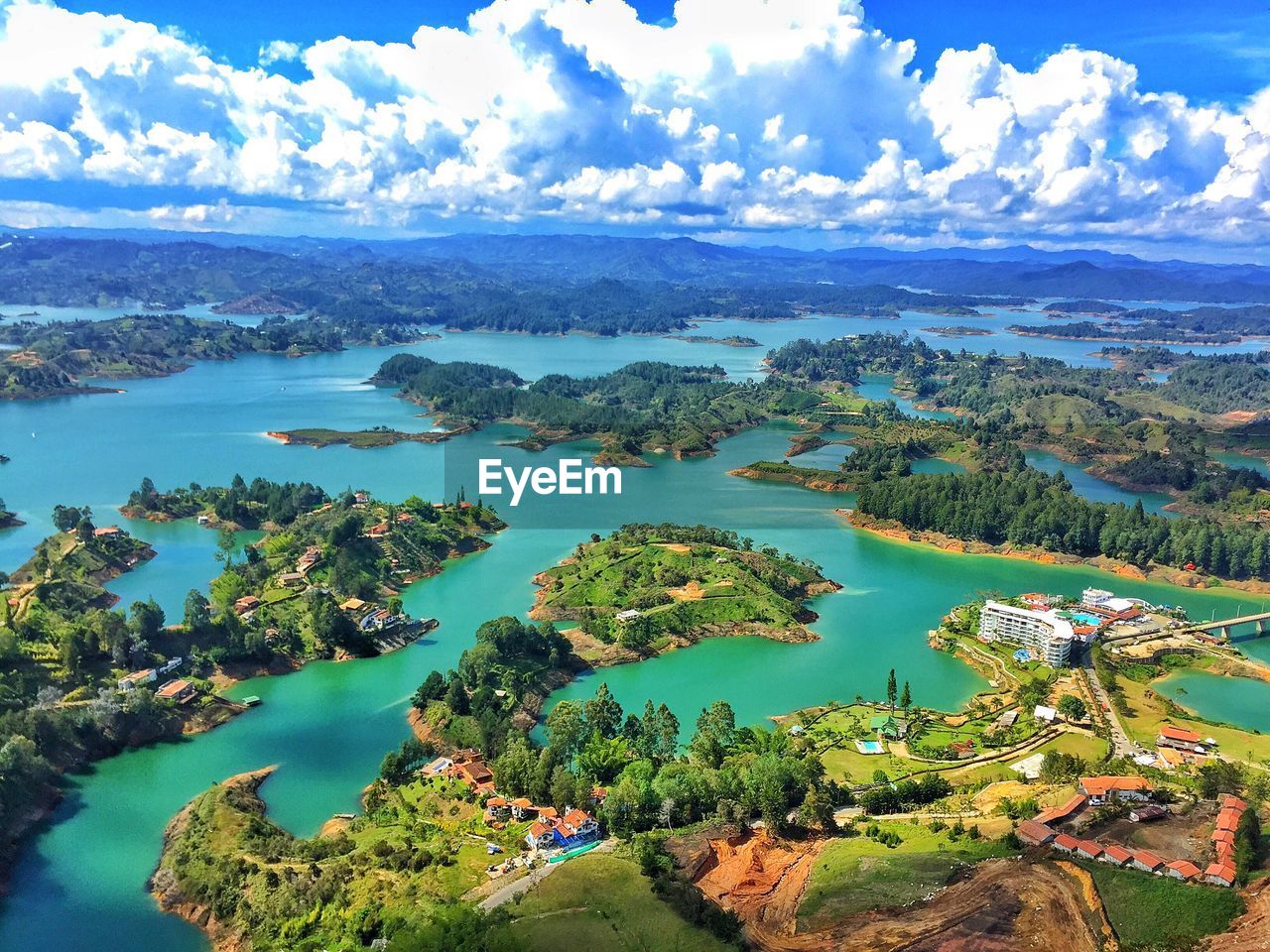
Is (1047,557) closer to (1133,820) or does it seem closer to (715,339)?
(1133,820)

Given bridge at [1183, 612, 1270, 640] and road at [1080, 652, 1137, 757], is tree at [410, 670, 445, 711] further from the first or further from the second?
bridge at [1183, 612, 1270, 640]

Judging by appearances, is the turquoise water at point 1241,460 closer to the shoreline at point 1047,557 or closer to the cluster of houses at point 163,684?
the shoreline at point 1047,557

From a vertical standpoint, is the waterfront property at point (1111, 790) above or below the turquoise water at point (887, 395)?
above

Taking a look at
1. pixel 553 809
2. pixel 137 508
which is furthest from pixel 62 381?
pixel 553 809

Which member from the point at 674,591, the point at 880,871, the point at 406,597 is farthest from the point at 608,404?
the point at 880,871

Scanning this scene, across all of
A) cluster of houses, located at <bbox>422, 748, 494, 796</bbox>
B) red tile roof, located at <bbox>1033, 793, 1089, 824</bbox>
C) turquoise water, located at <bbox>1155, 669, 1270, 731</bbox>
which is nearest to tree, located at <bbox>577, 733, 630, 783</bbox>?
cluster of houses, located at <bbox>422, 748, 494, 796</bbox>

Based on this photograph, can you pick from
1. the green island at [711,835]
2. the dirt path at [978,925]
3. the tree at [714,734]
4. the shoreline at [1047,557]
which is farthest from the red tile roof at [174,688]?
the shoreline at [1047,557]
